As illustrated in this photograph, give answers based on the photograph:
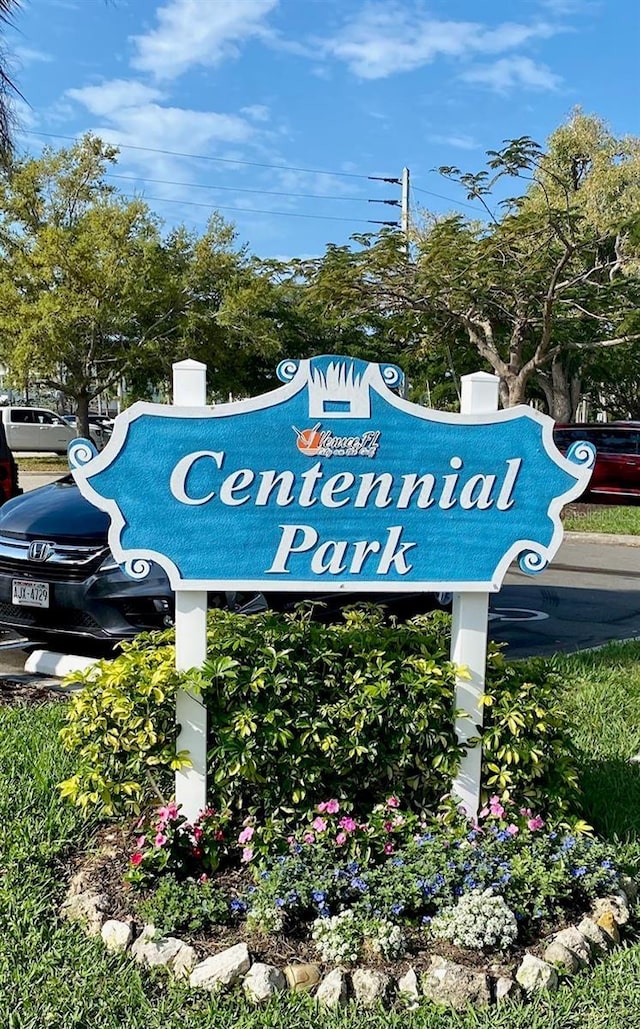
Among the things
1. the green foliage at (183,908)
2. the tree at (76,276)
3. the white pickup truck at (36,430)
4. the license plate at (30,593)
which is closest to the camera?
the green foliage at (183,908)

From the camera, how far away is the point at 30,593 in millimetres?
5512

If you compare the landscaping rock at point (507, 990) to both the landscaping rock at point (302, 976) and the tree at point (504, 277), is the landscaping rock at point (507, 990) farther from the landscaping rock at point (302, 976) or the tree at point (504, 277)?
the tree at point (504, 277)

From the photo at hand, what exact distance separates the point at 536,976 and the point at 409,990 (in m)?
0.38

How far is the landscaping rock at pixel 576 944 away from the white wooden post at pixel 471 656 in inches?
21.8

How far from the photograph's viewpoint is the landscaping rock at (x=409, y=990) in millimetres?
2613

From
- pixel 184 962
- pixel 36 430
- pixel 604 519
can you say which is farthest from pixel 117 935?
pixel 36 430

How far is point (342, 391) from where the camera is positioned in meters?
3.21

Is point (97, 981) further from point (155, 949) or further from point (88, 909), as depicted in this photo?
point (88, 909)

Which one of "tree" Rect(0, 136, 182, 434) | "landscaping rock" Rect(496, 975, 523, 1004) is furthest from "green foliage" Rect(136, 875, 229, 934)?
"tree" Rect(0, 136, 182, 434)

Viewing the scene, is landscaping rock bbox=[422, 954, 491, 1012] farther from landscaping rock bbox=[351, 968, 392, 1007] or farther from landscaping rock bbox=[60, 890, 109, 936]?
landscaping rock bbox=[60, 890, 109, 936]

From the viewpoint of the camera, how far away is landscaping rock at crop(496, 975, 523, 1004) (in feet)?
8.65

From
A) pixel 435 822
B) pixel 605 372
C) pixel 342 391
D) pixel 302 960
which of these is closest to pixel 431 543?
pixel 342 391

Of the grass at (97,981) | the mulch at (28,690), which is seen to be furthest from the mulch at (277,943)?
the mulch at (28,690)

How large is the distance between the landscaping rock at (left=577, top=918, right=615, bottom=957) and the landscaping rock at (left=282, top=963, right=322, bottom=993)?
2.83ft
